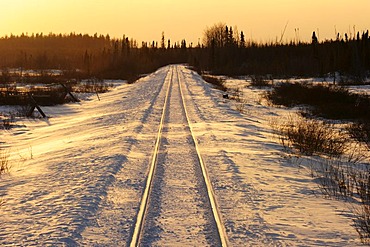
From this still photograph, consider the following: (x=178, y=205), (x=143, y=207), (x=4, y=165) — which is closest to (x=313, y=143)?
(x=178, y=205)

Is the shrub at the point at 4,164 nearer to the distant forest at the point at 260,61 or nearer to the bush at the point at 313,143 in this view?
the bush at the point at 313,143

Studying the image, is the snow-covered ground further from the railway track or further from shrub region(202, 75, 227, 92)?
shrub region(202, 75, 227, 92)

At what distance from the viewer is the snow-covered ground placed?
19.2 ft

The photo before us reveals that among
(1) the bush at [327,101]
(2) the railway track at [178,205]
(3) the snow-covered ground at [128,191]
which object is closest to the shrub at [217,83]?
(1) the bush at [327,101]

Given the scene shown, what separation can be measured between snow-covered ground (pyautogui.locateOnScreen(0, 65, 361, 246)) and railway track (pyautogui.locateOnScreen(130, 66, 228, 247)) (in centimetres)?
18

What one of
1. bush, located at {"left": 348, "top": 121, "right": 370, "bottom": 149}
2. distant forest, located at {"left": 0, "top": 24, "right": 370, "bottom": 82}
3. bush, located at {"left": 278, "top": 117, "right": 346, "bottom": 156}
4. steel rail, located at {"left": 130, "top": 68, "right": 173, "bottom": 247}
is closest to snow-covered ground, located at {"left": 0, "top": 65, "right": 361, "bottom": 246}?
steel rail, located at {"left": 130, "top": 68, "right": 173, "bottom": 247}

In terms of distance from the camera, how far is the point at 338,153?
11.5 metres

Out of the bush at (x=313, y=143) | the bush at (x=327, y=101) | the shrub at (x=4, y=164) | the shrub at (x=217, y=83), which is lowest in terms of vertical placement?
the shrub at (x=4, y=164)

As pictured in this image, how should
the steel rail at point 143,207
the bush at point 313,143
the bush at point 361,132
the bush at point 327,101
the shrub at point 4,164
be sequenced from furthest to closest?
the bush at point 327,101
the bush at point 361,132
the bush at point 313,143
the shrub at point 4,164
the steel rail at point 143,207

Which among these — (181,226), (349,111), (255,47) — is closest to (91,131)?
(181,226)

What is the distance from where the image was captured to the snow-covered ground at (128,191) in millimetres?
5844

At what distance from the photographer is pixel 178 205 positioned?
6.93 m

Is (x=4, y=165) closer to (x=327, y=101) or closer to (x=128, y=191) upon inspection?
(x=128, y=191)

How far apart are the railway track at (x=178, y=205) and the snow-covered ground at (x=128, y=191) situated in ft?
0.60
